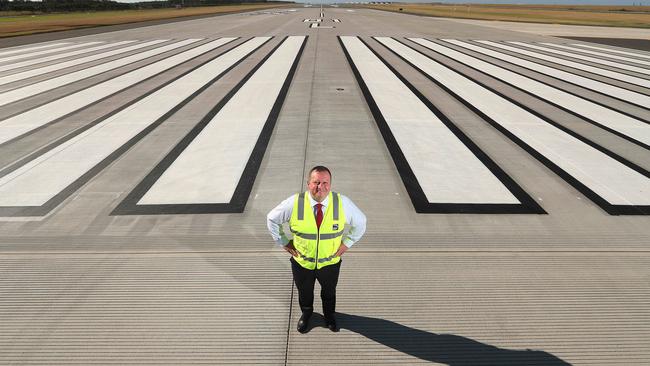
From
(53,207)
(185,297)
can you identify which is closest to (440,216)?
(185,297)

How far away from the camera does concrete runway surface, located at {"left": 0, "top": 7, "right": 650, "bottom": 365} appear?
343 cm

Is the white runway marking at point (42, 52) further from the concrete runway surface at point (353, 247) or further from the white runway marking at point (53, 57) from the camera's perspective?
the concrete runway surface at point (353, 247)

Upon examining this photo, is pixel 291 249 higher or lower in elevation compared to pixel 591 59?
lower

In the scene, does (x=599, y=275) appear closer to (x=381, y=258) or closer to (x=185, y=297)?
(x=381, y=258)

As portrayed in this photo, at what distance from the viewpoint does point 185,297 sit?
386 cm

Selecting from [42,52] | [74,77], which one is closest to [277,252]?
[74,77]

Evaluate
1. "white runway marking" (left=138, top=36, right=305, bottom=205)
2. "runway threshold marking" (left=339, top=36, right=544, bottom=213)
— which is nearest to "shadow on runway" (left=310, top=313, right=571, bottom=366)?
"runway threshold marking" (left=339, top=36, right=544, bottom=213)

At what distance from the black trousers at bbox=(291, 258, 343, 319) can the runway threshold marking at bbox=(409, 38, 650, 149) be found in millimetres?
8059

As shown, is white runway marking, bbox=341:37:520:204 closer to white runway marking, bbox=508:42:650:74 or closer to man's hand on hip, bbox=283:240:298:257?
man's hand on hip, bbox=283:240:298:257

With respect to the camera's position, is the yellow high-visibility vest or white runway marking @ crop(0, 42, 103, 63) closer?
the yellow high-visibility vest

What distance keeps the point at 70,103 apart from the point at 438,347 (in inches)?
456

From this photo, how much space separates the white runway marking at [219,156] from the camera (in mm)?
5918

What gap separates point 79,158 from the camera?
7160 mm

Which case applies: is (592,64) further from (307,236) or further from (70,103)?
(70,103)
